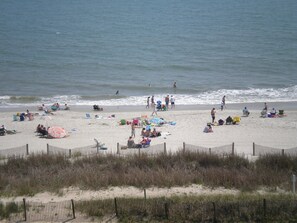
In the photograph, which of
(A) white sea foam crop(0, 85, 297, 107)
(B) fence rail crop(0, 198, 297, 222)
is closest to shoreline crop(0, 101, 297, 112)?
(A) white sea foam crop(0, 85, 297, 107)

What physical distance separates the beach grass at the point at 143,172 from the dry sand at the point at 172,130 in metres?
2.97

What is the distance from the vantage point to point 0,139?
26047 mm

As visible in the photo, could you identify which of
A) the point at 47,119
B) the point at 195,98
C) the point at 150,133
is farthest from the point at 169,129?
the point at 195,98

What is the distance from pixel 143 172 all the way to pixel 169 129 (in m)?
11.3

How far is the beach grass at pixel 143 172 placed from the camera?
15.9 metres

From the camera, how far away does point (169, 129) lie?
27.8 metres

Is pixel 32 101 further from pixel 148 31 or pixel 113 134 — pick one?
pixel 148 31

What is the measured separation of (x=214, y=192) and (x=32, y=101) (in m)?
28.7

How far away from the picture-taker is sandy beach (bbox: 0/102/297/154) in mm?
24281

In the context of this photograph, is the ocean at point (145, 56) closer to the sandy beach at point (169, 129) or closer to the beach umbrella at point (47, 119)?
the sandy beach at point (169, 129)

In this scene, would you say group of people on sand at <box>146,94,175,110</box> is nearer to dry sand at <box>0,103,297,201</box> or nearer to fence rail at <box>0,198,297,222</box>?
dry sand at <box>0,103,297,201</box>

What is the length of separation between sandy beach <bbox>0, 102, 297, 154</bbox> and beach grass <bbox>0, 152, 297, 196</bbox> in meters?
3.01

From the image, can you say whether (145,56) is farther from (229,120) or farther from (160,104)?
(229,120)

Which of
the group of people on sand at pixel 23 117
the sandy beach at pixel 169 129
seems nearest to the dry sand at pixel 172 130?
the sandy beach at pixel 169 129
